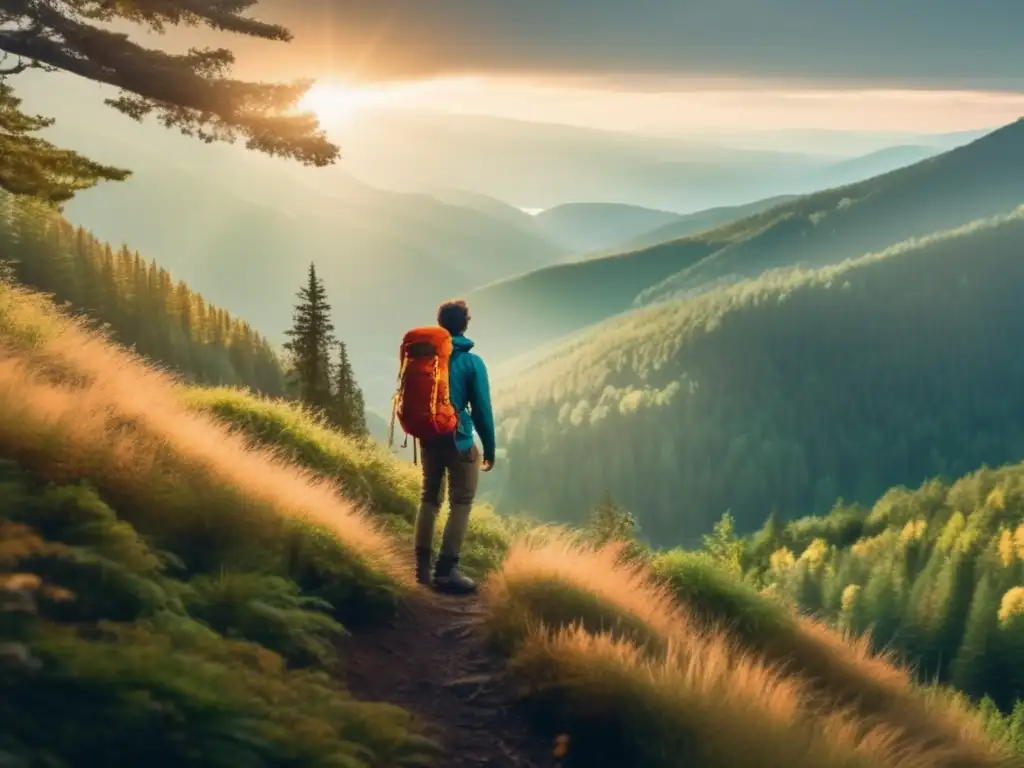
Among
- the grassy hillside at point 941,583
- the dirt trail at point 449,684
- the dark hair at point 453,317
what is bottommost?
the grassy hillside at point 941,583

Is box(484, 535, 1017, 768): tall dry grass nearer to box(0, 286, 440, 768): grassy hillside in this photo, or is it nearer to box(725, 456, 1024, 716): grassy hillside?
box(0, 286, 440, 768): grassy hillside

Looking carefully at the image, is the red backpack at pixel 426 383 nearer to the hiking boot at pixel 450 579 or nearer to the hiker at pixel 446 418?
the hiker at pixel 446 418

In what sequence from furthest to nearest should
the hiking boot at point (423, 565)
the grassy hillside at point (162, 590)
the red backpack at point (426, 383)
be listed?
the hiking boot at point (423, 565) < the red backpack at point (426, 383) < the grassy hillside at point (162, 590)

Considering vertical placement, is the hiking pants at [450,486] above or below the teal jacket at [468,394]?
below

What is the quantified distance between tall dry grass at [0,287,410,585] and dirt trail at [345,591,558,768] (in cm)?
79

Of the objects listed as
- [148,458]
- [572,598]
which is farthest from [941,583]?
[148,458]

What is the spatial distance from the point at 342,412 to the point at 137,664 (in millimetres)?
28823

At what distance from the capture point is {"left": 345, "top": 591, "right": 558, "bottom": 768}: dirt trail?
608 cm

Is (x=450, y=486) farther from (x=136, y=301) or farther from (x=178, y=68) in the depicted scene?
(x=136, y=301)

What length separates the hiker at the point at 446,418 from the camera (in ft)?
28.5

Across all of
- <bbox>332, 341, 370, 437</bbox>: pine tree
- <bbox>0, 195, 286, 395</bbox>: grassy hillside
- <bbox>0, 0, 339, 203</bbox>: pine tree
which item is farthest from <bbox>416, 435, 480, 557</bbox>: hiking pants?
<bbox>0, 195, 286, 395</bbox>: grassy hillside

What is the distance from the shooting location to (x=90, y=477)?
6.82 m

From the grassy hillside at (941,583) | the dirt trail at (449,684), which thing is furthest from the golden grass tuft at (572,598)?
the grassy hillside at (941,583)

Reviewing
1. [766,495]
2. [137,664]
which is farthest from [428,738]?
[766,495]
